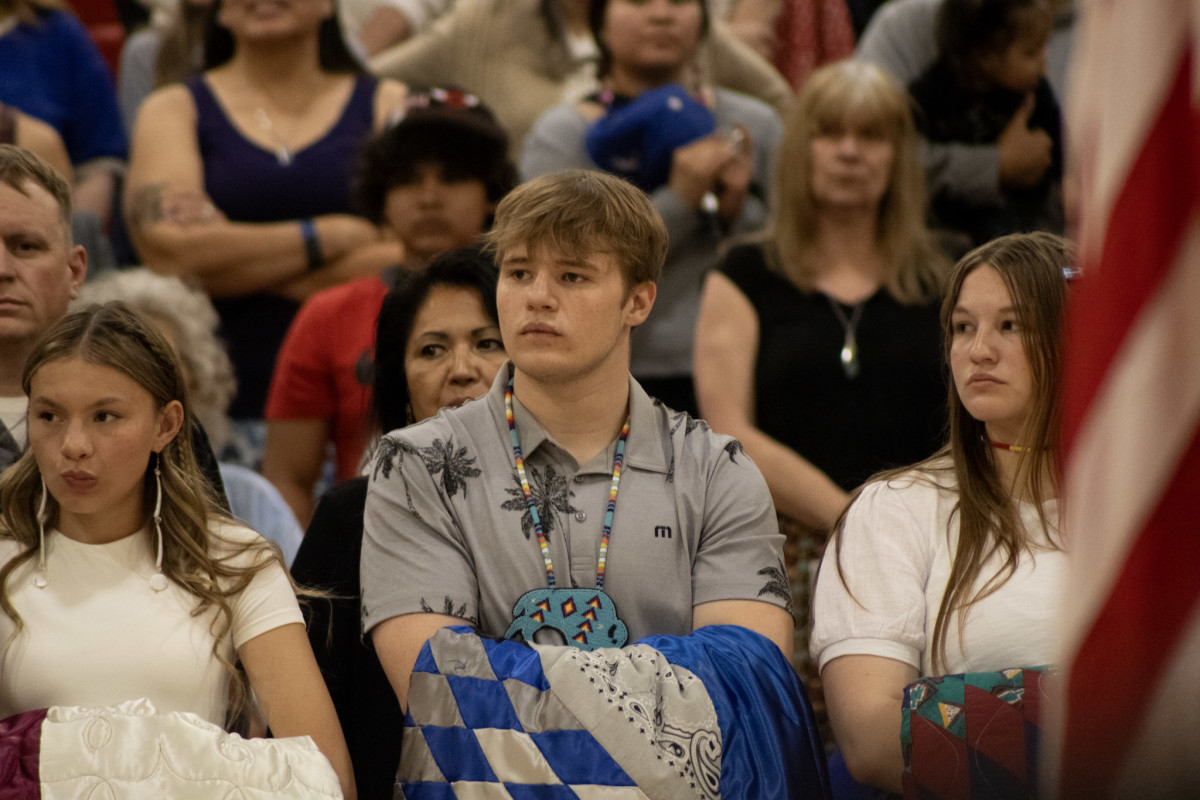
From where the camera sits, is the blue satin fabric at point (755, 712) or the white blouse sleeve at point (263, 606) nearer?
the blue satin fabric at point (755, 712)

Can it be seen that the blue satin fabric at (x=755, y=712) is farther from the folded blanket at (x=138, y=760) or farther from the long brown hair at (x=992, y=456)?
the folded blanket at (x=138, y=760)

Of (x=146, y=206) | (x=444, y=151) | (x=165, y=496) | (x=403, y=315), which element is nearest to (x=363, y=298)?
(x=444, y=151)

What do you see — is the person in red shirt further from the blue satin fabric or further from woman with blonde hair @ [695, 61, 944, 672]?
the blue satin fabric

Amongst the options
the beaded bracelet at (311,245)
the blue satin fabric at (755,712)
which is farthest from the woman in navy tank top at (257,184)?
the blue satin fabric at (755,712)

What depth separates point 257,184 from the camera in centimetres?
417

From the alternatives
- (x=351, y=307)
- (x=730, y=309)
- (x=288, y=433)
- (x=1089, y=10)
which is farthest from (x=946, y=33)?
(x=1089, y=10)

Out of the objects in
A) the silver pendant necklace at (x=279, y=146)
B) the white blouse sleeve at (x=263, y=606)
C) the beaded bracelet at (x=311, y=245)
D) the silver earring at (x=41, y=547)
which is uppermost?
the silver pendant necklace at (x=279, y=146)

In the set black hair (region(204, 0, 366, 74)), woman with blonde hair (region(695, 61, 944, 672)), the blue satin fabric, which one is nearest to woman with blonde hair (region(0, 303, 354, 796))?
the blue satin fabric

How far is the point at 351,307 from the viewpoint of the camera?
12.2 ft

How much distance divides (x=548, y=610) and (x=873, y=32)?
111 inches

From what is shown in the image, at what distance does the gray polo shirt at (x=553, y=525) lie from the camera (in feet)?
7.82

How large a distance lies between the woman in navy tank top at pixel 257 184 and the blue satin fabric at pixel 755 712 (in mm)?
2104

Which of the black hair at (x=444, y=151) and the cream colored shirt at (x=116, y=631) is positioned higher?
the black hair at (x=444, y=151)

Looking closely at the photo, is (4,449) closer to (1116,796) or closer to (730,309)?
(730,309)
